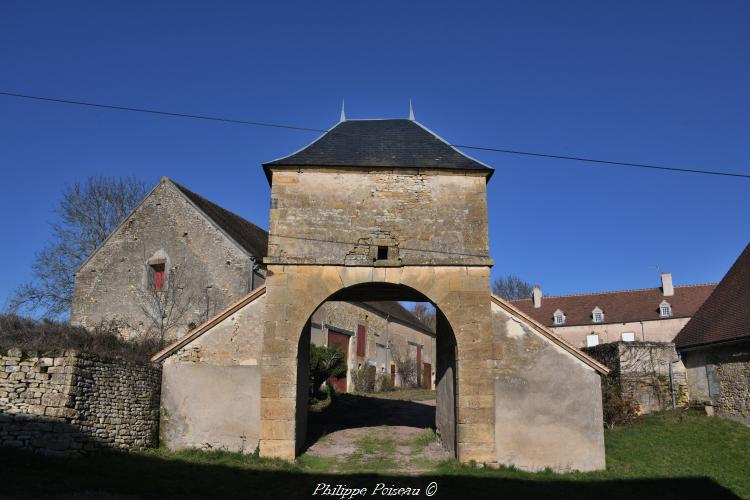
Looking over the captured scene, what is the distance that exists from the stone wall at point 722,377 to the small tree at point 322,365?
1088 cm

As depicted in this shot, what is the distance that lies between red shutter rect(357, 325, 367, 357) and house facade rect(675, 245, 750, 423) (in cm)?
1258

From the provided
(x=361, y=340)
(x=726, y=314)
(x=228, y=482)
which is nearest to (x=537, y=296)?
(x=361, y=340)

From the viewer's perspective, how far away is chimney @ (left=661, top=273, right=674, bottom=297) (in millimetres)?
35031

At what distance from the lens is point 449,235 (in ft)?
39.4

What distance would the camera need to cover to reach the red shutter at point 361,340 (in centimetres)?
2572

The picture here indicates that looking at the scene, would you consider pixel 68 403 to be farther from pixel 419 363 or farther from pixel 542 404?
pixel 419 363

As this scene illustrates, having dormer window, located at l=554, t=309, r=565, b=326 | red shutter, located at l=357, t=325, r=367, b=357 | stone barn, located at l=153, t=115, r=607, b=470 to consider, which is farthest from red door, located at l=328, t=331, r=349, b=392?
dormer window, located at l=554, t=309, r=565, b=326

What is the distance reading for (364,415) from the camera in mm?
17734

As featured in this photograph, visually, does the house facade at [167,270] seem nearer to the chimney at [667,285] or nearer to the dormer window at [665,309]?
the dormer window at [665,309]

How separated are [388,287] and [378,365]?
15.6m

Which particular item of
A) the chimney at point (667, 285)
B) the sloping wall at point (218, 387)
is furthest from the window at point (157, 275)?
the chimney at point (667, 285)

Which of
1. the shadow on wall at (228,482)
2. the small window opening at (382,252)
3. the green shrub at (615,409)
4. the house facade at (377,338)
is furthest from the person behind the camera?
the house facade at (377,338)

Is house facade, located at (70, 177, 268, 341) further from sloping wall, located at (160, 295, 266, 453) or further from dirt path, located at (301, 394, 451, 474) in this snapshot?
sloping wall, located at (160, 295, 266, 453)

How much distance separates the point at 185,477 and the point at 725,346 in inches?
562
